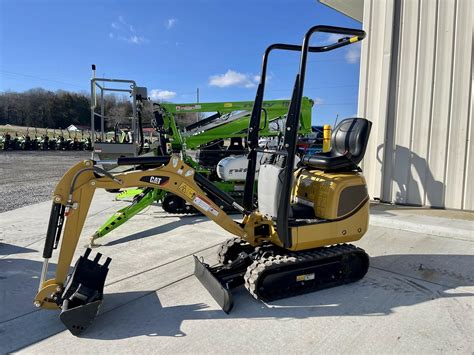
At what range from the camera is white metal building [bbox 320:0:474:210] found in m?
7.07

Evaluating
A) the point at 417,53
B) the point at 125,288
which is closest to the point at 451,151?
the point at 417,53

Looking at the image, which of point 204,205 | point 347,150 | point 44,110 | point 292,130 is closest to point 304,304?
point 204,205

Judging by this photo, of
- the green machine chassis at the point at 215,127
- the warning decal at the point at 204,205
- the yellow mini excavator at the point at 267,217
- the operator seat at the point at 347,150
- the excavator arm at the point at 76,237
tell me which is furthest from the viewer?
the green machine chassis at the point at 215,127

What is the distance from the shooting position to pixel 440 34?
7.29 m

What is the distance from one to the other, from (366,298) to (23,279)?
141 inches

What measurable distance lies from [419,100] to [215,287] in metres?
6.03

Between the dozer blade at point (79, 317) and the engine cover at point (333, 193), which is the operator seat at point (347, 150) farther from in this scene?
the dozer blade at point (79, 317)

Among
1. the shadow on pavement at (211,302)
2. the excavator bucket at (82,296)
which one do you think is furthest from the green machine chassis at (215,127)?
the excavator bucket at (82,296)

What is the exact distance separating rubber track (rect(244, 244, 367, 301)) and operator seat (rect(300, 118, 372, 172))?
89 centimetres

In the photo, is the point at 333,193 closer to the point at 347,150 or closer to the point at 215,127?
the point at 347,150

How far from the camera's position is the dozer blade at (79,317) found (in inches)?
116

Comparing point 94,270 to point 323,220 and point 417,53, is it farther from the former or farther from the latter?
point 417,53

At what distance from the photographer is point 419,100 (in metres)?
7.52

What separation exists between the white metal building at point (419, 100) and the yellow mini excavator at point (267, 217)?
3761mm
